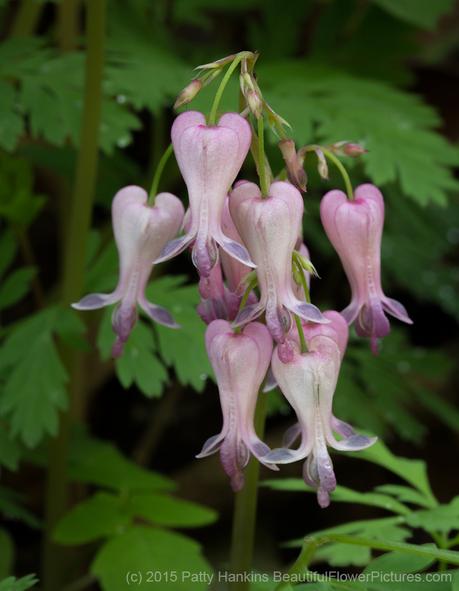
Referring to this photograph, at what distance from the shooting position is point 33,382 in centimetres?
257

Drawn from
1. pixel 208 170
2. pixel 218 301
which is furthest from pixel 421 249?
pixel 208 170

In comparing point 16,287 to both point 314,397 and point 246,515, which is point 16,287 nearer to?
point 246,515

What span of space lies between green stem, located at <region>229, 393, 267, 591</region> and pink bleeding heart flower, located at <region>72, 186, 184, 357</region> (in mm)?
254

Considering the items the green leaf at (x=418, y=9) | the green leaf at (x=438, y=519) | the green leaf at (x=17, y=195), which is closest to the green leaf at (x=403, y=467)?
the green leaf at (x=438, y=519)

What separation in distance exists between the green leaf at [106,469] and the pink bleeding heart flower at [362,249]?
50.0 inches

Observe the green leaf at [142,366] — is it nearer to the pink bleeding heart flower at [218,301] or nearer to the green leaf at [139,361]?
the green leaf at [139,361]

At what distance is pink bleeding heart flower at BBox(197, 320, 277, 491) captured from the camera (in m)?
1.59

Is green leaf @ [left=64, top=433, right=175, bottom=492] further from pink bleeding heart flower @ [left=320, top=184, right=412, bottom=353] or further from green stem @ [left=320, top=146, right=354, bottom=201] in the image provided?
green stem @ [left=320, top=146, right=354, bottom=201]

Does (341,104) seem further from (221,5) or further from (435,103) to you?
(435,103)

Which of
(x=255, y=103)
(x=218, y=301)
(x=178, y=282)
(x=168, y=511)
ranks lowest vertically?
(x=168, y=511)

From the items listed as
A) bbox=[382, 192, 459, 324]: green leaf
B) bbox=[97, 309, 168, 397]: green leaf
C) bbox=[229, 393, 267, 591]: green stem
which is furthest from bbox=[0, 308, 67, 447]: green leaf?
bbox=[382, 192, 459, 324]: green leaf

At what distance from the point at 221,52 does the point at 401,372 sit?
1.56 metres

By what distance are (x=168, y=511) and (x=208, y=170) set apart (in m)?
1.44

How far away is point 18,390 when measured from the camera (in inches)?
101
